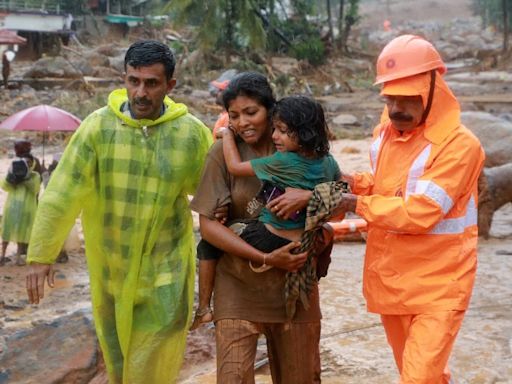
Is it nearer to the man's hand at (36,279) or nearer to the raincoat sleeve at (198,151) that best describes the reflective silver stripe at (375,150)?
the raincoat sleeve at (198,151)

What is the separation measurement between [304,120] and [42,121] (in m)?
5.94

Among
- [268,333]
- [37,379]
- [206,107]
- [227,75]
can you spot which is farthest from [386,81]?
[227,75]

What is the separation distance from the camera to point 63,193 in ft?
11.6

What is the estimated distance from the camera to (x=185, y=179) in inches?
145

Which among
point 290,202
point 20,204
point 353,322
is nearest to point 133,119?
point 290,202

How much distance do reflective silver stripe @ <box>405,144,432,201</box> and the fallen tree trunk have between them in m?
5.39

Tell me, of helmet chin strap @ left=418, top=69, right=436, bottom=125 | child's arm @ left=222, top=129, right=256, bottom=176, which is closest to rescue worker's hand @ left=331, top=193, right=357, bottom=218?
child's arm @ left=222, top=129, right=256, bottom=176

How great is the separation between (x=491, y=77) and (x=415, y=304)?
2722 centimetres

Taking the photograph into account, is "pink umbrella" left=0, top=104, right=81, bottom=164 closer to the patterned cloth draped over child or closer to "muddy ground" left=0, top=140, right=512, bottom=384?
"muddy ground" left=0, top=140, right=512, bottom=384

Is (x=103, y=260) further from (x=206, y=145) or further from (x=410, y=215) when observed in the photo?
(x=410, y=215)

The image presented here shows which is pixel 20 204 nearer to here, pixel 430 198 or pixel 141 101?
pixel 141 101

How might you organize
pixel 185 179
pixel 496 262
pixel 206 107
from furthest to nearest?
pixel 206 107, pixel 496 262, pixel 185 179

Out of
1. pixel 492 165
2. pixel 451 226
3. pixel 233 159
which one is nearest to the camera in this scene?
pixel 233 159

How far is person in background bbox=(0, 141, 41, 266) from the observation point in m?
8.36
